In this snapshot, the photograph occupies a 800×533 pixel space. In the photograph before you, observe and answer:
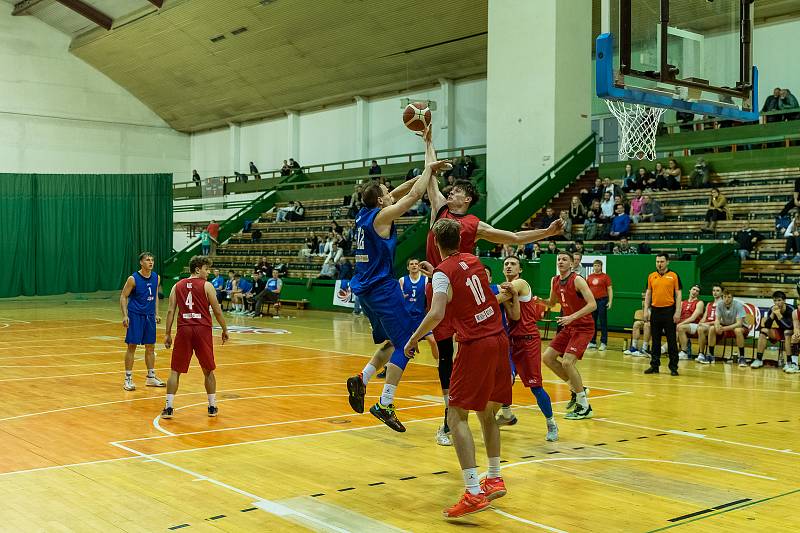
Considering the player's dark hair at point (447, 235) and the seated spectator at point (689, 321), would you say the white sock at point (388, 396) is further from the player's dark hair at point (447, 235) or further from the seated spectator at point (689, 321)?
the seated spectator at point (689, 321)

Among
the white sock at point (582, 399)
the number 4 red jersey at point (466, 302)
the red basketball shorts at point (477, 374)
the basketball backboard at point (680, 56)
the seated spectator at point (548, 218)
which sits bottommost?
the white sock at point (582, 399)

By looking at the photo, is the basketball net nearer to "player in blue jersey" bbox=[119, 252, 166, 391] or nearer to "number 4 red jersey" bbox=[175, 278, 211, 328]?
"player in blue jersey" bbox=[119, 252, 166, 391]

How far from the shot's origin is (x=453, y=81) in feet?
105

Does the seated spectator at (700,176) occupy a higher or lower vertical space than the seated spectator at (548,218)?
higher

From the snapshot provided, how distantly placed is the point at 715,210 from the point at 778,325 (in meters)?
5.46

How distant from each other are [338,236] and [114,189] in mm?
10477

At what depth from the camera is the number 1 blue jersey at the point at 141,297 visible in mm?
11438

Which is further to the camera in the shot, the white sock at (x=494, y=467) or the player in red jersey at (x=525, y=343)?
the player in red jersey at (x=525, y=343)

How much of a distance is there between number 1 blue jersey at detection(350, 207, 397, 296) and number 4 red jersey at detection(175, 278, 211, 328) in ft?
7.99

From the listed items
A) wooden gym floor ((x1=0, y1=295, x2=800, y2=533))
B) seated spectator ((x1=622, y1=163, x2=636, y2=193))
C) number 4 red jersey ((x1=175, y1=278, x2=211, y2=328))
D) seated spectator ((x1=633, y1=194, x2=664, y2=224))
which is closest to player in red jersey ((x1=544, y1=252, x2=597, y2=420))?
wooden gym floor ((x1=0, y1=295, x2=800, y2=533))

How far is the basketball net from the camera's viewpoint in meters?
19.3

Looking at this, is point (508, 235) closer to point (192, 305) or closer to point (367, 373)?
point (367, 373)

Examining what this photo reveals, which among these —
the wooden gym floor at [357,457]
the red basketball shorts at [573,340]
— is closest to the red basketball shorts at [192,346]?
the wooden gym floor at [357,457]

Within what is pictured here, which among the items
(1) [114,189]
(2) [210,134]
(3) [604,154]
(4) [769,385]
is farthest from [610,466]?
(2) [210,134]
